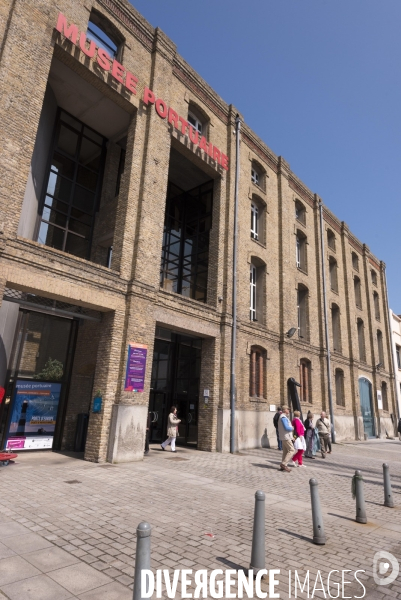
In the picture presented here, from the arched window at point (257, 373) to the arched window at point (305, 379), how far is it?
3.68 m

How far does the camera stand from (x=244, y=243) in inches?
715

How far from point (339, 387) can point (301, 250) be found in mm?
9721

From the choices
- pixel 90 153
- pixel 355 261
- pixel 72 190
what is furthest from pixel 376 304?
pixel 72 190

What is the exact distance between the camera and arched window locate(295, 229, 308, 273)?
23864 mm

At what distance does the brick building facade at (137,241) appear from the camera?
10922 millimetres

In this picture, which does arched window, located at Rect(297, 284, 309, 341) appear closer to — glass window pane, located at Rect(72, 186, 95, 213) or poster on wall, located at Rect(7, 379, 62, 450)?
glass window pane, located at Rect(72, 186, 95, 213)

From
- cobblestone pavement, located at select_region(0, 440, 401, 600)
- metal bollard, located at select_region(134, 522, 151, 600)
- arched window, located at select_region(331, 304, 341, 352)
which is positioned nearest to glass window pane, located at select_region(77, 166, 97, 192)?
cobblestone pavement, located at select_region(0, 440, 401, 600)

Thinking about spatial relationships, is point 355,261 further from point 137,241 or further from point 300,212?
point 137,241

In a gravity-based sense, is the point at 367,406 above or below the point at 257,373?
below

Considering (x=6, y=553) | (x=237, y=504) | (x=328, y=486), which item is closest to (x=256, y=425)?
(x=328, y=486)

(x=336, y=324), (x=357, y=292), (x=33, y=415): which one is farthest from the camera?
(x=357, y=292)

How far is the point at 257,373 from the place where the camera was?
1786 cm

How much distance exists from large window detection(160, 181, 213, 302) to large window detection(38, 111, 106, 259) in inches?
172

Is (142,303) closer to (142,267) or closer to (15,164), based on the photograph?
(142,267)
